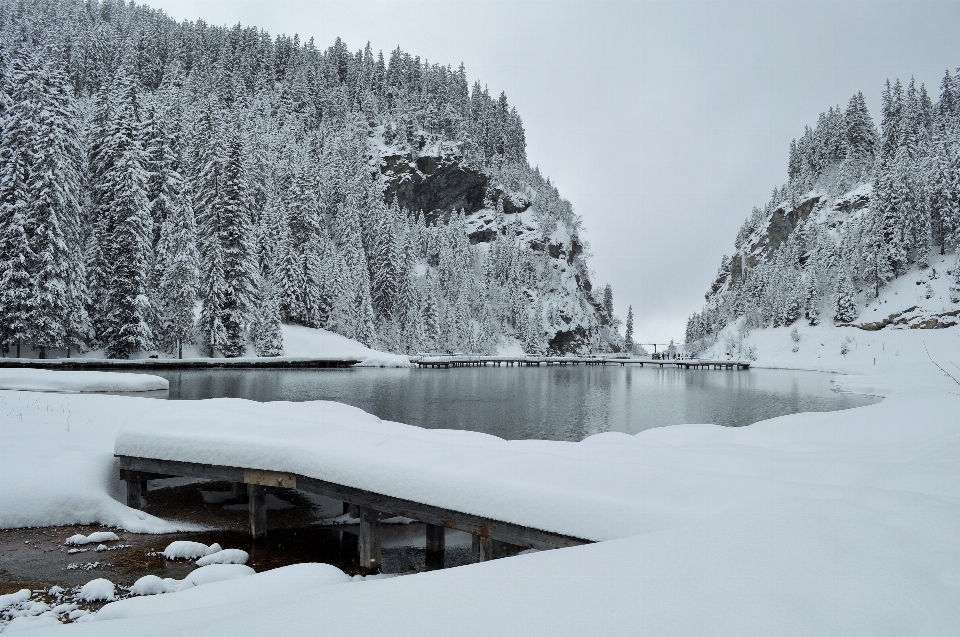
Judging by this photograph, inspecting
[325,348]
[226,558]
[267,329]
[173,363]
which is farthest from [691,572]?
[325,348]

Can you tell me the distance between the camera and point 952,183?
78.1 m

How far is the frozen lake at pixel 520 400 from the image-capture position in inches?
966

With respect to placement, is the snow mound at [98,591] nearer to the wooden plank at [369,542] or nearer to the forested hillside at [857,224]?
the wooden plank at [369,542]

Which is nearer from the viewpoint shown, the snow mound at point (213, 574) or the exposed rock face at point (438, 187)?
the snow mound at point (213, 574)

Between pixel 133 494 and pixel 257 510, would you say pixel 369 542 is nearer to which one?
pixel 257 510

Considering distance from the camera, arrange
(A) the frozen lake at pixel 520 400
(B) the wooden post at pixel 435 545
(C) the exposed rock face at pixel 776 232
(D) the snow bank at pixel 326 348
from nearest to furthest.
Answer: (B) the wooden post at pixel 435 545 → (A) the frozen lake at pixel 520 400 → (D) the snow bank at pixel 326 348 → (C) the exposed rock face at pixel 776 232

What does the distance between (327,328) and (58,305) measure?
28.4 meters

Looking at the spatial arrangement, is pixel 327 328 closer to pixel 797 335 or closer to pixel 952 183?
pixel 797 335

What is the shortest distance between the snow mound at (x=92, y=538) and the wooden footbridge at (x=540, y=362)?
181ft

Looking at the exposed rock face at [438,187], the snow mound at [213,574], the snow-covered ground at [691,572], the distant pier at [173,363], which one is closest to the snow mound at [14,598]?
the snow-covered ground at [691,572]

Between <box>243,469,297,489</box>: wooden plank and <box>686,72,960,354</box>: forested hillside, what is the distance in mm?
83901

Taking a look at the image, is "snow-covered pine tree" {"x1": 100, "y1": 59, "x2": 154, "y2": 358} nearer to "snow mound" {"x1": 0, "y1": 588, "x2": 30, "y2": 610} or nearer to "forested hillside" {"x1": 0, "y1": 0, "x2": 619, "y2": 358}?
"forested hillside" {"x1": 0, "y1": 0, "x2": 619, "y2": 358}

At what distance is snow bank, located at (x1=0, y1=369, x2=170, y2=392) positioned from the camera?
70.9 ft

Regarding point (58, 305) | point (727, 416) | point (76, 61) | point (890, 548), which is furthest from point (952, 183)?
point (76, 61)
